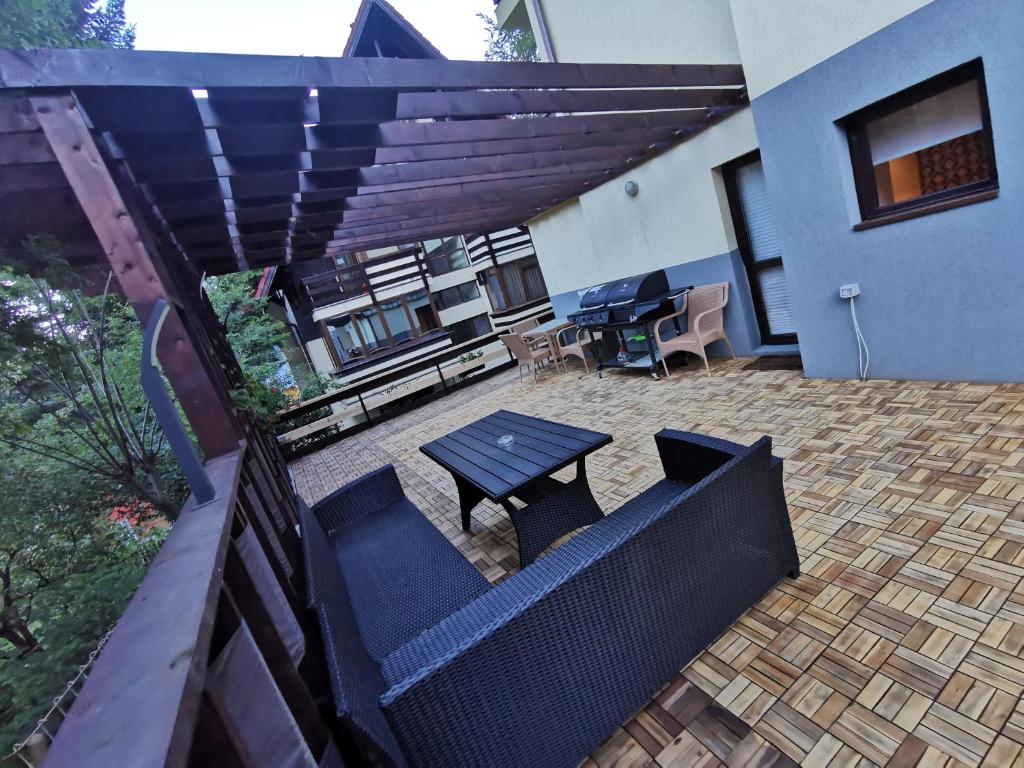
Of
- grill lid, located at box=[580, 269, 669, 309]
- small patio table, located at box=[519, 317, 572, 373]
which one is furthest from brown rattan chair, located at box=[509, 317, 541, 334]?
grill lid, located at box=[580, 269, 669, 309]

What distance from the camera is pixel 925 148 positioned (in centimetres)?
311

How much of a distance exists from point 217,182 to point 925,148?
4.71 metres

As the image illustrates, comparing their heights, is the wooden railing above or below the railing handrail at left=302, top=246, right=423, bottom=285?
below

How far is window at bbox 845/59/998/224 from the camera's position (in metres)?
2.83

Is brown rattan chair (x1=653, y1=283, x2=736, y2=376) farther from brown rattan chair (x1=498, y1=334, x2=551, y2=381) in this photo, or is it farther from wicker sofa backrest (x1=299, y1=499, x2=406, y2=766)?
wicker sofa backrest (x1=299, y1=499, x2=406, y2=766)

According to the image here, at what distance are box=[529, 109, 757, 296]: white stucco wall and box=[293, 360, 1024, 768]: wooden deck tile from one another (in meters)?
2.54

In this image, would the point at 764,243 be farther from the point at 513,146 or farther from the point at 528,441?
the point at 528,441

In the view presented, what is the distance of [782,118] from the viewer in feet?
11.8

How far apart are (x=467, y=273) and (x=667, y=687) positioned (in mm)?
14670

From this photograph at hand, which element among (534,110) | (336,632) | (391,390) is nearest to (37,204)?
(336,632)

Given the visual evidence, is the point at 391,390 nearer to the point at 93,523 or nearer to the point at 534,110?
the point at 93,523

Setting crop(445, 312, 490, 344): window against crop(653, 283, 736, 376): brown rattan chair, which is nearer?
crop(653, 283, 736, 376): brown rattan chair

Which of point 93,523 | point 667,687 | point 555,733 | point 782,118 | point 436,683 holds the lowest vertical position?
point 667,687

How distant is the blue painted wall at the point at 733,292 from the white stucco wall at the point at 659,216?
0.37ft
